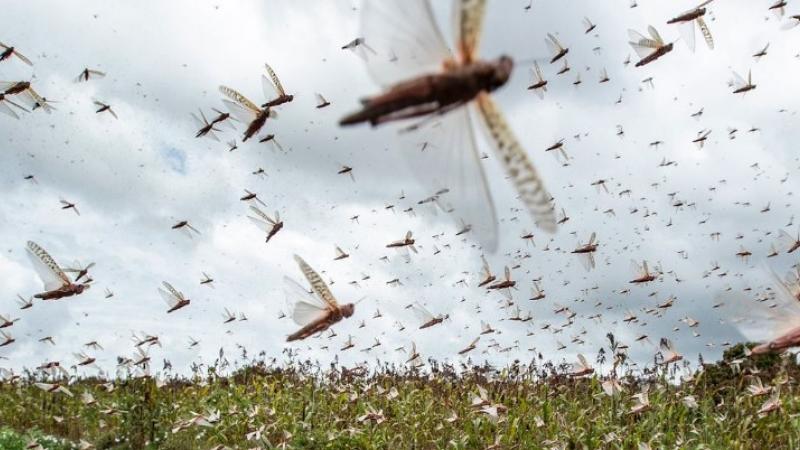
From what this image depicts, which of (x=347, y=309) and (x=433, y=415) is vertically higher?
(x=347, y=309)

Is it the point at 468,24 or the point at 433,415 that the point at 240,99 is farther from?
the point at 433,415

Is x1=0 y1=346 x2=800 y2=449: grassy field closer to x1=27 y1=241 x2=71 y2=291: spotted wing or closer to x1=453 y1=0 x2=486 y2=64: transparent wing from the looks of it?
x1=27 y1=241 x2=71 y2=291: spotted wing

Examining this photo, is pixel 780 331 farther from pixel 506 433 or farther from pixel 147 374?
pixel 147 374

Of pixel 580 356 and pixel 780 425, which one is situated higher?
pixel 580 356

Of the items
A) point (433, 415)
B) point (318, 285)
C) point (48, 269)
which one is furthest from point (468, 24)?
point (433, 415)

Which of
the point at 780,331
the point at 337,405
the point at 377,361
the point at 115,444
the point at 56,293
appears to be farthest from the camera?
the point at 377,361

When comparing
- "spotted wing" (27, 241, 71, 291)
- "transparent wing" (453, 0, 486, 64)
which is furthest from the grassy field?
"transparent wing" (453, 0, 486, 64)

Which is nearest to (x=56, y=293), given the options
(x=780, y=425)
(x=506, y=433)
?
(x=506, y=433)
